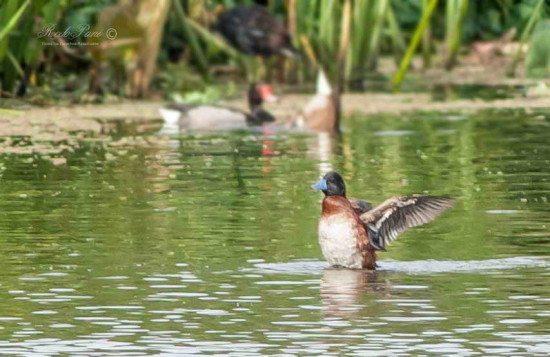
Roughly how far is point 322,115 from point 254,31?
4.25 metres

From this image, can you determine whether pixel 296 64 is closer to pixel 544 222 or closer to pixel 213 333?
pixel 544 222

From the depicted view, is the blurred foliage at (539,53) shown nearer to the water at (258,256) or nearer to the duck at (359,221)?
the water at (258,256)

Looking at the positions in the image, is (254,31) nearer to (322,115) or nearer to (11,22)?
(322,115)

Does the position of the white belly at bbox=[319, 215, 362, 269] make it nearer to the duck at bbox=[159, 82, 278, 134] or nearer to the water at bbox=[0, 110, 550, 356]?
the water at bbox=[0, 110, 550, 356]

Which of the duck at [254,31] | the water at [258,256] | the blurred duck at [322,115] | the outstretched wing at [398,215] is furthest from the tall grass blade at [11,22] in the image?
the outstretched wing at [398,215]

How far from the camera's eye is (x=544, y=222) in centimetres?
994

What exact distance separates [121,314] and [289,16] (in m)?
14.2

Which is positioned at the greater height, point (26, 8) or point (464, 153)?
point (26, 8)

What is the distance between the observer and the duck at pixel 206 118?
662 inches

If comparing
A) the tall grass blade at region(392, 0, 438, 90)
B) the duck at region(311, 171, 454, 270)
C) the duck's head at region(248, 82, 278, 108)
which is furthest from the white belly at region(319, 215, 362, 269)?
the tall grass blade at region(392, 0, 438, 90)

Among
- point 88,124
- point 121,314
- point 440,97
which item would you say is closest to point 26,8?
point 88,124

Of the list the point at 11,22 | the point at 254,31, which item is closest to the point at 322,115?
the point at 11,22

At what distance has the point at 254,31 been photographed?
67.0ft

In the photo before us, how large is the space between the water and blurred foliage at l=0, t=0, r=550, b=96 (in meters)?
2.48
